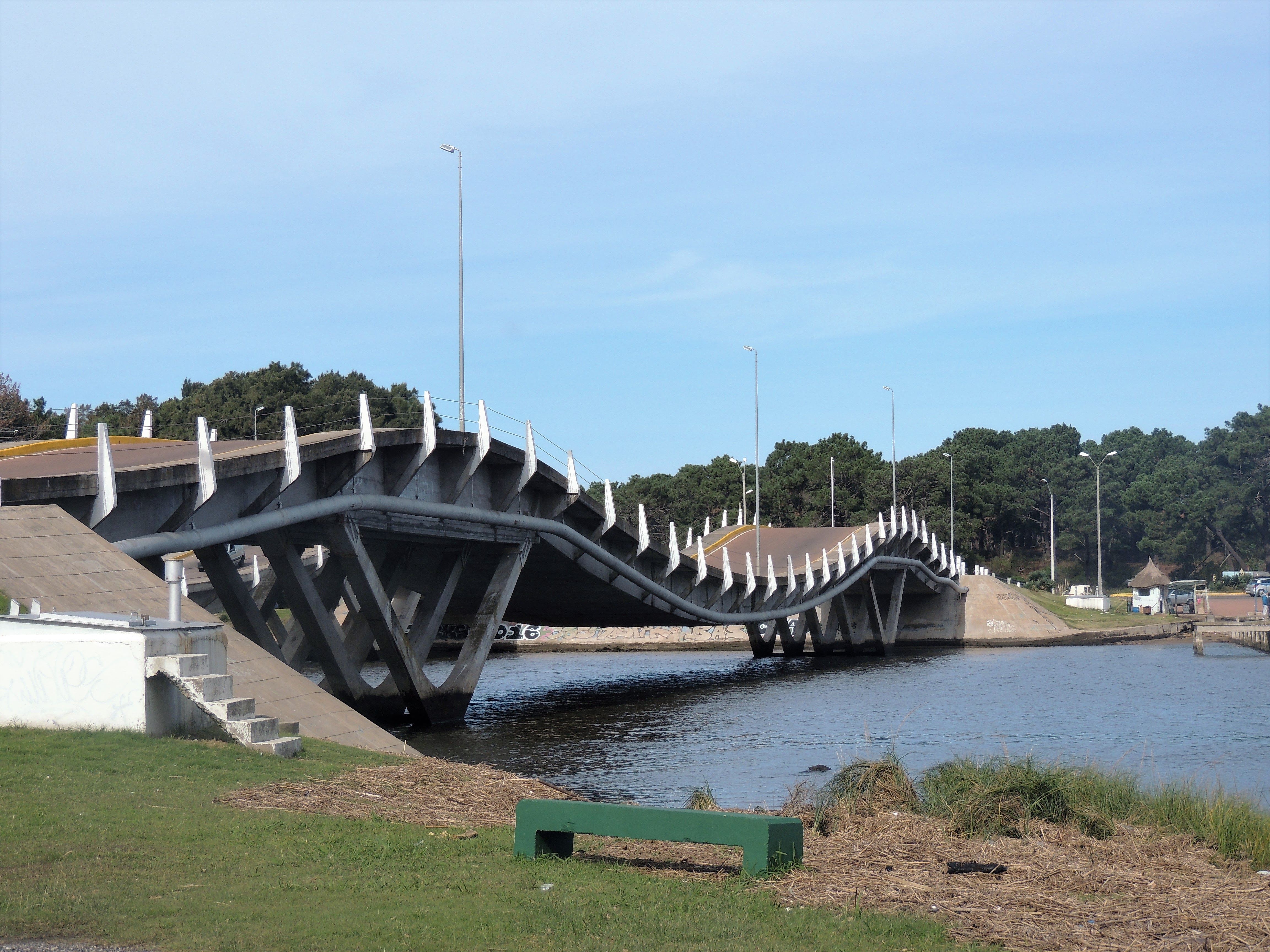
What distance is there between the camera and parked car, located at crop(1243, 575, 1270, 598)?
355 ft

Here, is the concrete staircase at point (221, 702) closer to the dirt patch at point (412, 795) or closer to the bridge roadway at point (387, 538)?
the dirt patch at point (412, 795)

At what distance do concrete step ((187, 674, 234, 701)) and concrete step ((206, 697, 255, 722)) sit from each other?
6 cm

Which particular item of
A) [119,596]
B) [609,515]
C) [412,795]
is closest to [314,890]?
[412,795]

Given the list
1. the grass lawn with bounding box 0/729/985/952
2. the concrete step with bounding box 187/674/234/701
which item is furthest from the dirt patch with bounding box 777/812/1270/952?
the concrete step with bounding box 187/674/234/701

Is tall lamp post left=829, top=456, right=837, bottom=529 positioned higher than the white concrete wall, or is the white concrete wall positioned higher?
tall lamp post left=829, top=456, right=837, bottom=529

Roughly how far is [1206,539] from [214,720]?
16010 centimetres

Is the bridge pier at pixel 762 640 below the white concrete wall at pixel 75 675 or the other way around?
below

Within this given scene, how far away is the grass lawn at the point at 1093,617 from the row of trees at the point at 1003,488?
115 feet

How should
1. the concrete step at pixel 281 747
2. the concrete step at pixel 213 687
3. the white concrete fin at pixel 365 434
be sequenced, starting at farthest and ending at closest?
the white concrete fin at pixel 365 434
the concrete step at pixel 281 747
the concrete step at pixel 213 687

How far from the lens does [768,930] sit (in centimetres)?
777

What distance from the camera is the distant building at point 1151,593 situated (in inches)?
3942

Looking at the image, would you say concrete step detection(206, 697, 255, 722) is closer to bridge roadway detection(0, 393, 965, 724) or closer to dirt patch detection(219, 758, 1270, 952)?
dirt patch detection(219, 758, 1270, 952)

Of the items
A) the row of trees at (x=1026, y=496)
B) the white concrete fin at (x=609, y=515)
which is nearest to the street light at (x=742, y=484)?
the row of trees at (x=1026, y=496)

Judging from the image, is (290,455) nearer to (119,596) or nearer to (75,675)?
(119,596)
